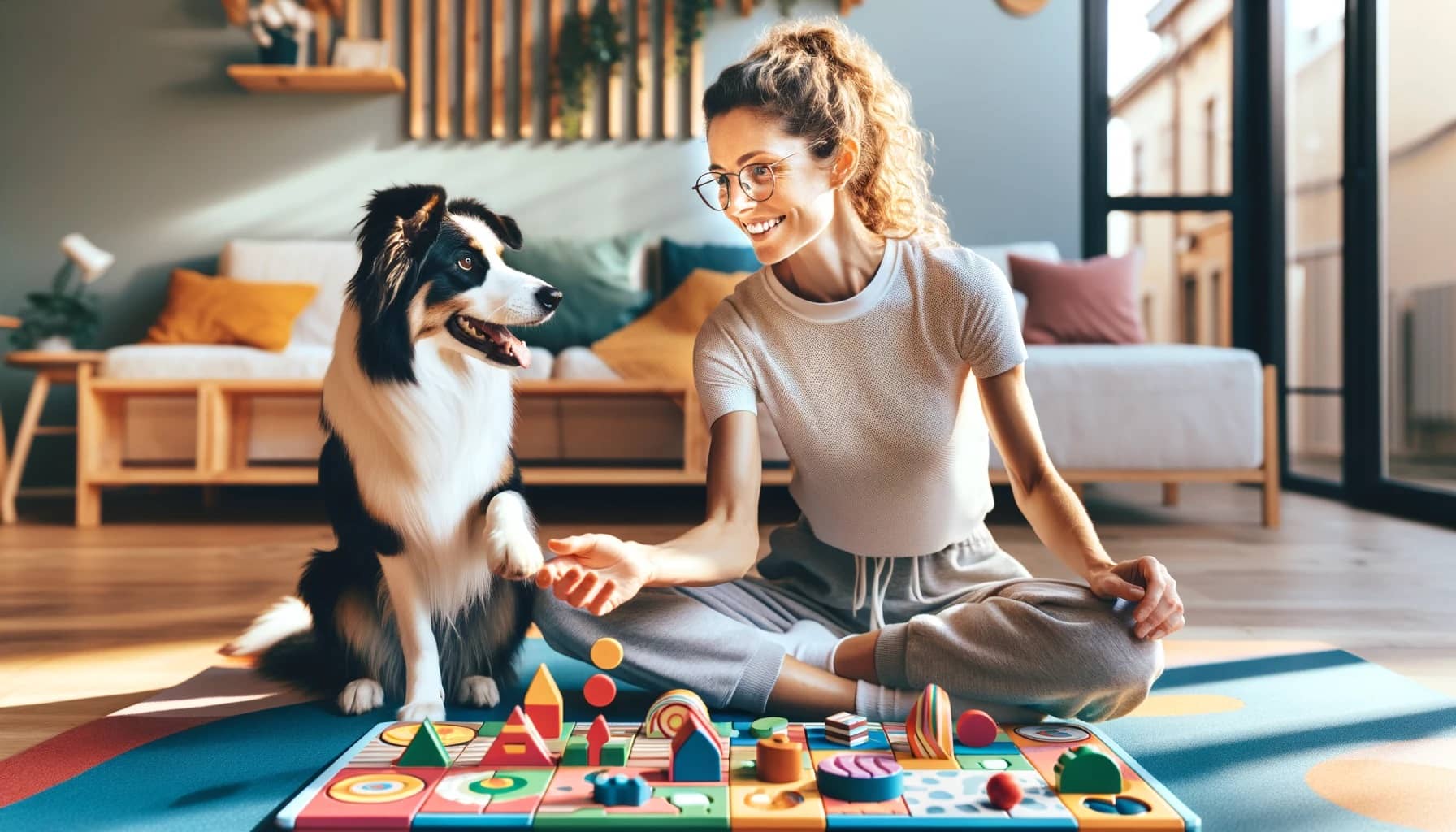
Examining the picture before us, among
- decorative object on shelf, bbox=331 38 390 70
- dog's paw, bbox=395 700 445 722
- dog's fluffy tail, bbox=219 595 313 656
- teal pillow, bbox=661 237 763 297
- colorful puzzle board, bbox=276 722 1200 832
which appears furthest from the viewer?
decorative object on shelf, bbox=331 38 390 70

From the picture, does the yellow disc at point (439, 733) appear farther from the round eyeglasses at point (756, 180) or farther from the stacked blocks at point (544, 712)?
the round eyeglasses at point (756, 180)

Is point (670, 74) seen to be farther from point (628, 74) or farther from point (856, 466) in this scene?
point (856, 466)

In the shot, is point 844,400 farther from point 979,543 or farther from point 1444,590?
point 1444,590

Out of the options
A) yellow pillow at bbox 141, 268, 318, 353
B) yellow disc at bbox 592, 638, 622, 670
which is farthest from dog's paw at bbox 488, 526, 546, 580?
yellow pillow at bbox 141, 268, 318, 353

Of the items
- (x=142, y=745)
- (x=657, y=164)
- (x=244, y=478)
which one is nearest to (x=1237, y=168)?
(x=657, y=164)

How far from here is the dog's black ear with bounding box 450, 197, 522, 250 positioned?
128 centimetres

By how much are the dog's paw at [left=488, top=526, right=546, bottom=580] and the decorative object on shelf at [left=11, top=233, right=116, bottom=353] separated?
296 centimetres

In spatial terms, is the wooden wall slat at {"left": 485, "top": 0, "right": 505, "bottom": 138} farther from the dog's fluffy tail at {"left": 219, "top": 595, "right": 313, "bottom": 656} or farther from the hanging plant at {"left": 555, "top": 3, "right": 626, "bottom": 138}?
the dog's fluffy tail at {"left": 219, "top": 595, "right": 313, "bottom": 656}

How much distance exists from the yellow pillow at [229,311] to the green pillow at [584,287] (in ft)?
2.61

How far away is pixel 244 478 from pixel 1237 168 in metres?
3.92

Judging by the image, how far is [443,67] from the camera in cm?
411

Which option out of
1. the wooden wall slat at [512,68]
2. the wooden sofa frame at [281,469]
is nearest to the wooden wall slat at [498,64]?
the wooden wall slat at [512,68]

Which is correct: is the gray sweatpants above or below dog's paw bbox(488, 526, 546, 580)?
below

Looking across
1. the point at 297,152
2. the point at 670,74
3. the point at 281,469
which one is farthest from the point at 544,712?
the point at 297,152
